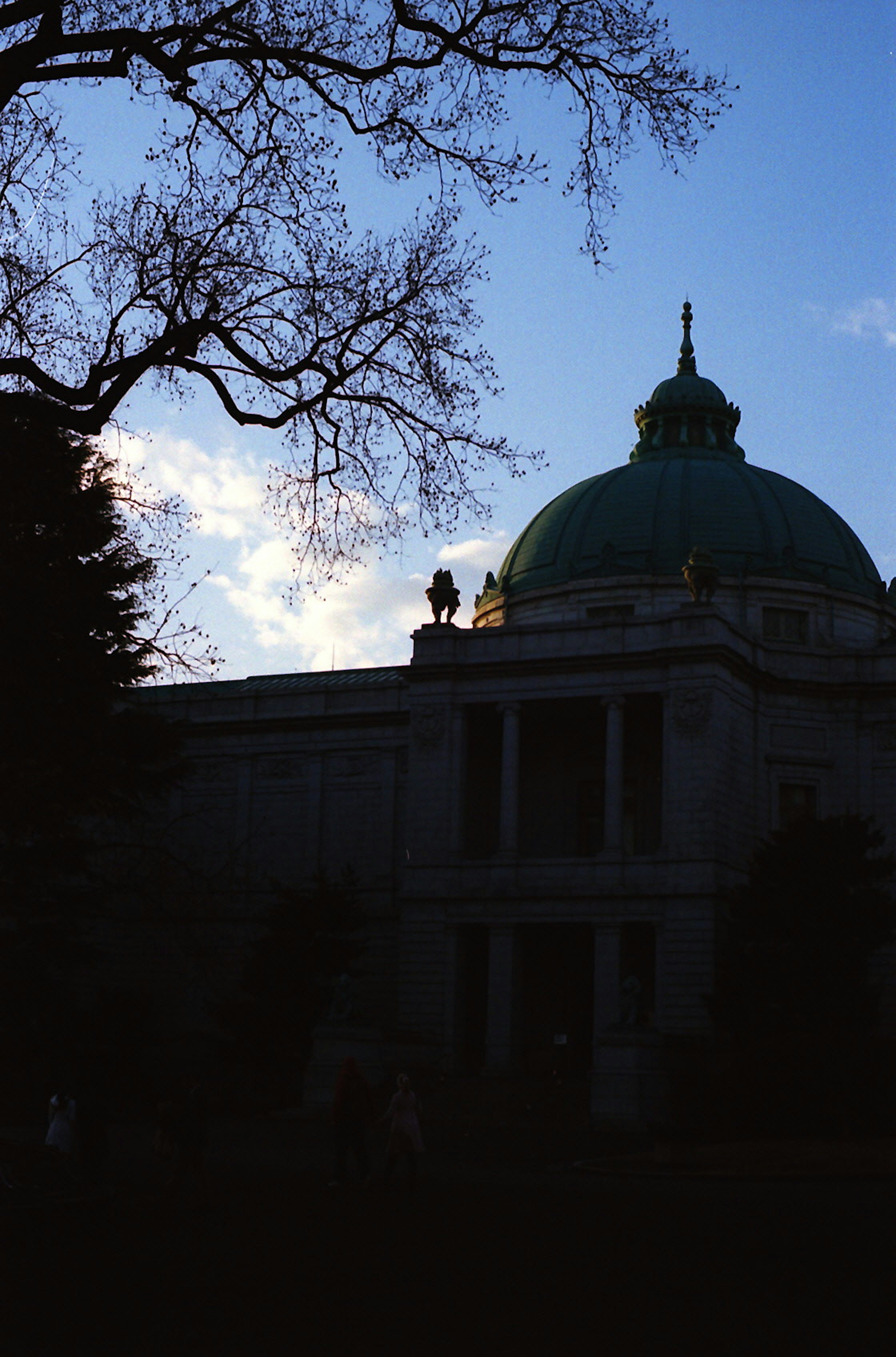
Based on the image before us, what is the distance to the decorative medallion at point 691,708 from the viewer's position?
54.6 m

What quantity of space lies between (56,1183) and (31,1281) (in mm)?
4698

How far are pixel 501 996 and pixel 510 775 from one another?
24.7 feet

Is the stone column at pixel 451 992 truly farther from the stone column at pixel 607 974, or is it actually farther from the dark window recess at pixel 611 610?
the dark window recess at pixel 611 610

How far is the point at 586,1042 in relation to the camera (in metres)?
60.8

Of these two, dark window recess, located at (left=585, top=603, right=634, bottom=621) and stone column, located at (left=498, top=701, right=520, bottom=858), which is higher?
dark window recess, located at (left=585, top=603, right=634, bottom=621)

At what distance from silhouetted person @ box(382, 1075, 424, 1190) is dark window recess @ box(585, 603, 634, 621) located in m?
43.7

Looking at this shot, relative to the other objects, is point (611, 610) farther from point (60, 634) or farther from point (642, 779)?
point (60, 634)

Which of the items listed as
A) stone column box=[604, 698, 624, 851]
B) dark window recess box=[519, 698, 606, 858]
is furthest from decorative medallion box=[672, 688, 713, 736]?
dark window recess box=[519, 698, 606, 858]

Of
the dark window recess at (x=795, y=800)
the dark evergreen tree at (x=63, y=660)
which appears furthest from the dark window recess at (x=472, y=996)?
the dark evergreen tree at (x=63, y=660)

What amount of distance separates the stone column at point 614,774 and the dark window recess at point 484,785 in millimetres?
5624

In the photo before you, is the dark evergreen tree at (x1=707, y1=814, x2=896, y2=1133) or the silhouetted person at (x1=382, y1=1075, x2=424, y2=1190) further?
the dark evergreen tree at (x1=707, y1=814, x2=896, y2=1133)

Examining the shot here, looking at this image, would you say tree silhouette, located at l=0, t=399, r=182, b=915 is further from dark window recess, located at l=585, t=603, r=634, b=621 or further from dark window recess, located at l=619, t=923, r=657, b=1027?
dark window recess, located at l=585, t=603, r=634, b=621

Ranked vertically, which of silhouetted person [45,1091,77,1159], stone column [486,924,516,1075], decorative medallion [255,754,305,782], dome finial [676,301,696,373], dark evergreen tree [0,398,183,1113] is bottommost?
silhouetted person [45,1091,77,1159]

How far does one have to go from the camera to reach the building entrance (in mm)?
61031
